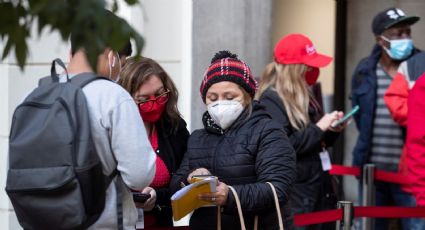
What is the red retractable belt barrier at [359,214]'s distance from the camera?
21.1ft

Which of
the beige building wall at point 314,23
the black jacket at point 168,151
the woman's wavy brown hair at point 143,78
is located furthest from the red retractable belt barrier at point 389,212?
the beige building wall at point 314,23

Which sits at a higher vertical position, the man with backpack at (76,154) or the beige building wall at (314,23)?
the beige building wall at (314,23)

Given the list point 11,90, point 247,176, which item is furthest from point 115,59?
point 11,90

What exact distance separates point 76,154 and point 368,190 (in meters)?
3.92

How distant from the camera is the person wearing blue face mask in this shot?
7.84m

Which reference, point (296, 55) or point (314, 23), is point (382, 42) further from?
point (314, 23)

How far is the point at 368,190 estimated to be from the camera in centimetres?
779

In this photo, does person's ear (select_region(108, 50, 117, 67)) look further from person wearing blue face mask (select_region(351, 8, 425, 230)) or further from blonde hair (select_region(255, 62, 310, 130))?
person wearing blue face mask (select_region(351, 8, 425, 230))

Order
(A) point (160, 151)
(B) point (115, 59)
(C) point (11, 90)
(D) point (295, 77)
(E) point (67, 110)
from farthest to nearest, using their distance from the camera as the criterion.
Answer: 1. (C) point (11, 90)
2. (D) point (295, 77)
3. (A) point (160, 151)
4. (B) point (115, 59)
5. (E) point (67, 110)

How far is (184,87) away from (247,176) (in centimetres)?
A: 351

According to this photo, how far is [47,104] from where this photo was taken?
4.35 metres

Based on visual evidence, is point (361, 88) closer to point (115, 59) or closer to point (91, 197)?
point (115, 59)

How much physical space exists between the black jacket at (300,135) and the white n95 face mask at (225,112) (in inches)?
66.2

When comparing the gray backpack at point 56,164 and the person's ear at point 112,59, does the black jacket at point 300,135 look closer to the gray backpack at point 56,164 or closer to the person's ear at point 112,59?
the person's ear at point 112,59
